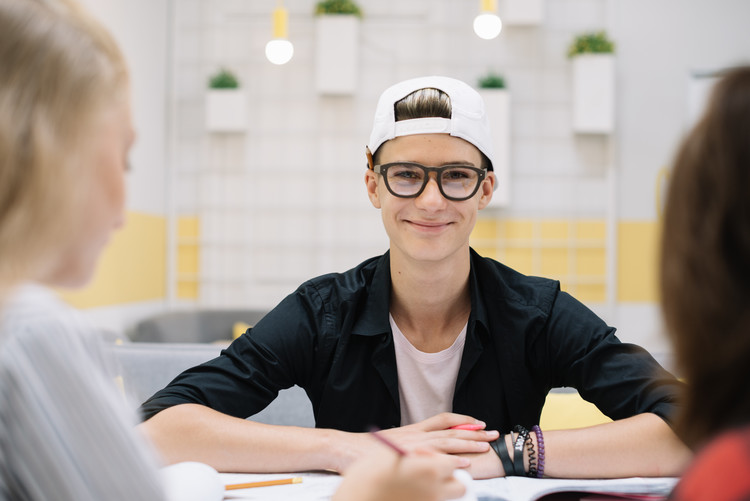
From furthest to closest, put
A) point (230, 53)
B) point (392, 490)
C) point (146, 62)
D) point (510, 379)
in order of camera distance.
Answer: point (230, 53)
point (146, 62)
point (510, 379)
point (392, 490)

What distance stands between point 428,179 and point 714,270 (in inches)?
44.7

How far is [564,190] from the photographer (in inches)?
230

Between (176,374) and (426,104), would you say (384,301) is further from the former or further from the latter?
(176,374)

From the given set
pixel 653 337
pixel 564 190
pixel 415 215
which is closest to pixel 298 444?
pixel 415 215

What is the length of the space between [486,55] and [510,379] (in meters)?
4.57

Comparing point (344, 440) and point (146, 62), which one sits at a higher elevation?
point (146, 62)

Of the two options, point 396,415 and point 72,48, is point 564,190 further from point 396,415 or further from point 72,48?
point 72,48

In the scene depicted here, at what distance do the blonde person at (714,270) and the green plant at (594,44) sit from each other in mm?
5231

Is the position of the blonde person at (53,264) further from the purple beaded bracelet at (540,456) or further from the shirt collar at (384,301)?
the shirt collar at (384,301)

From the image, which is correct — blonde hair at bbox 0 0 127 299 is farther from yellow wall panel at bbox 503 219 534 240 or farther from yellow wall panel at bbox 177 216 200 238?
yellow wall panel at bbox 177 216 200 238

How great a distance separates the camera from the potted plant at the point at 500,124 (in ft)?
18.4

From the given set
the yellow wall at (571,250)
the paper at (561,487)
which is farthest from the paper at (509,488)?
the yellow wall at (571,250)

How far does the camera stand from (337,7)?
225 inches

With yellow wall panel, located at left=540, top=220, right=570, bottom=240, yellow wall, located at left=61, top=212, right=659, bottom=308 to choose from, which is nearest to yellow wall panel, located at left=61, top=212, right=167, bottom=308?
yellow wall, located at left=61, top=212, right=659, bottom=308
